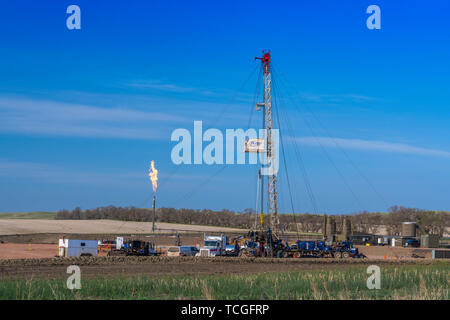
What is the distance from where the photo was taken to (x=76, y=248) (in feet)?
147

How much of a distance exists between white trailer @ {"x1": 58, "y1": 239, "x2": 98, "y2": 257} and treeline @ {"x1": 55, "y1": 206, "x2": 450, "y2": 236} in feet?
262

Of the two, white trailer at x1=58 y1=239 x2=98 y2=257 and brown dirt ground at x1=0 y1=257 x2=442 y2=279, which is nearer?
brown dirt ground at x1=0 y1=257 x2=442 y2=279

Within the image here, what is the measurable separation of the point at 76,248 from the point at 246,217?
9904 centimetres

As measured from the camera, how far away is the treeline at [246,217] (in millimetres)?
122250

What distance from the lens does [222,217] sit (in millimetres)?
140250

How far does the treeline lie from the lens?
12225 cm

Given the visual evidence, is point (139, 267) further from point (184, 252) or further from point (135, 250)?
point (184, 252)

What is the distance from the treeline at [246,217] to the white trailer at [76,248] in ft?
262

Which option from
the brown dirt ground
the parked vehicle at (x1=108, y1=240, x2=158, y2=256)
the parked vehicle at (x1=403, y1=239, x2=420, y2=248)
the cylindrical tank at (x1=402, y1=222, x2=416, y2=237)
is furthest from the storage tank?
the parked vehicle at (x1=108, y1=240, x2=158, y2=256)

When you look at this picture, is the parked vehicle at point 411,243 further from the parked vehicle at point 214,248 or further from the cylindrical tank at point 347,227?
the parked vehicle at point 214,248

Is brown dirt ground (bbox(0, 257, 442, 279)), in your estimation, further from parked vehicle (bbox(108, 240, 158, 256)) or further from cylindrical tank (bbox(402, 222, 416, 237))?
cylindrical tank (bbox(402, 222, 416, 237))

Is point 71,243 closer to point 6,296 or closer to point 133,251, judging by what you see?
point 133,251
